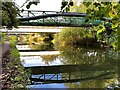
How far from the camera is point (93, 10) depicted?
1.43 m

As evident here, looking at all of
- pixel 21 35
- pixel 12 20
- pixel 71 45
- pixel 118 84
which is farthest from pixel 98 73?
pixel 21 35

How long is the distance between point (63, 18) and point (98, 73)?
8.50 metres

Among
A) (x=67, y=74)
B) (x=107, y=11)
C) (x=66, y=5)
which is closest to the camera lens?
(x=107, y=11)

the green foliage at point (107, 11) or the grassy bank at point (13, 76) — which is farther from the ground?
the green foliage at point (107, 11)

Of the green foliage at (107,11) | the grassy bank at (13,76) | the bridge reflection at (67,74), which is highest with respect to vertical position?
the green foliage at (107,11)

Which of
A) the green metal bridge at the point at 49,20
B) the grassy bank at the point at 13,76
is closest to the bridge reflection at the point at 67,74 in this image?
the grassy bank at the point at 13,76

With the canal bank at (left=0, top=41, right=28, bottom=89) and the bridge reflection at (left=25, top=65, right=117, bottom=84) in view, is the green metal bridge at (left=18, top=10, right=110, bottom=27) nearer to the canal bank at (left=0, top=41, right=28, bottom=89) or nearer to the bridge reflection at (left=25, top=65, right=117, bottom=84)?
the bridge reflection at (left=25, top=65, right=117, bottom=84)

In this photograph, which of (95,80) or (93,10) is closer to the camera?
(93,10)

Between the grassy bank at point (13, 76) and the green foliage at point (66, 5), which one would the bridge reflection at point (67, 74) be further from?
the green foliage at point (66, 5)

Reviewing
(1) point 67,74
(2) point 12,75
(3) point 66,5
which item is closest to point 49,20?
(1) point 67,74

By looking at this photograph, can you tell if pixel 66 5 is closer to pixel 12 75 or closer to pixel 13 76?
pixel 13 76

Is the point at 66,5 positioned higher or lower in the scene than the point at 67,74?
higher

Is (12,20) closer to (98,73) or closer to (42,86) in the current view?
(42,86)

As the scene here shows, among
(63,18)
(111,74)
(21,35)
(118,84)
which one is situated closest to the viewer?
(118,84)
